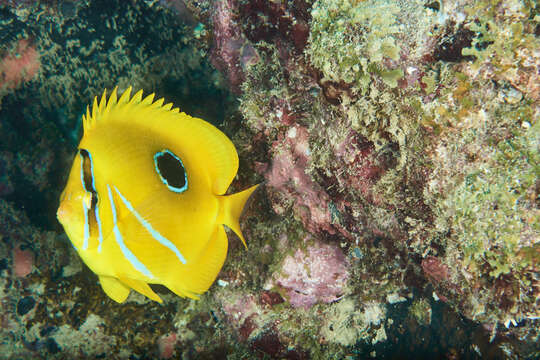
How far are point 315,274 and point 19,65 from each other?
371cm

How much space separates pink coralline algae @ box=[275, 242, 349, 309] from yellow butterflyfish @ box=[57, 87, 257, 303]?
24.1 inches

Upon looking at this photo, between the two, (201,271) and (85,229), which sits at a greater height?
(85,229)

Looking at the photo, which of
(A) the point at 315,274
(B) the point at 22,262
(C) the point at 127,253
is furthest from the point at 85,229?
(B) the point at 22,262

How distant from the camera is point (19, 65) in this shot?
128 inches

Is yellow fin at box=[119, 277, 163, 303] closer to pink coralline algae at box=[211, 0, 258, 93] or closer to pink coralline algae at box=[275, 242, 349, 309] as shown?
pink coralline algae at box=[275, 242, 349, 309]

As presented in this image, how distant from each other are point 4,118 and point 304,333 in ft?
12.7

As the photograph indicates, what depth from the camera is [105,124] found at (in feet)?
5.43

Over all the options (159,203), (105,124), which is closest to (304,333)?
(159,203)

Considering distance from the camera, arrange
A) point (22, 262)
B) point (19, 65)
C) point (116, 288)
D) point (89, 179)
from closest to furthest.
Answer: point (89, 179), point (116, 288), point (22, 262), point (19, 65)

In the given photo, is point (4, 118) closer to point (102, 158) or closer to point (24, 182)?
point (24, 182)

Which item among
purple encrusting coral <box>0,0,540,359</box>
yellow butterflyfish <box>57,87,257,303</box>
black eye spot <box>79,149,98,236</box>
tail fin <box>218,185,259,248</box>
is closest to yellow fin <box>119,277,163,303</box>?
yellow butterflyfish <box>57,87,257,303</box>

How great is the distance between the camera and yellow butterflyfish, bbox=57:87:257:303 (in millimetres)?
1593

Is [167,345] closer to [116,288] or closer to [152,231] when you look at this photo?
[116,288]

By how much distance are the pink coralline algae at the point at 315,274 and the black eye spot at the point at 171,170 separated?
98 centimetres
